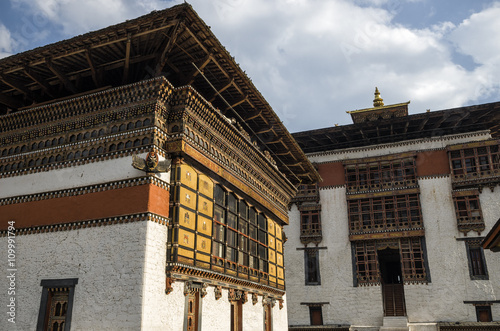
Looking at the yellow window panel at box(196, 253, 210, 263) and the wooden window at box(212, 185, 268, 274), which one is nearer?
the yellow window panel at box(196, 253, 210, 263)

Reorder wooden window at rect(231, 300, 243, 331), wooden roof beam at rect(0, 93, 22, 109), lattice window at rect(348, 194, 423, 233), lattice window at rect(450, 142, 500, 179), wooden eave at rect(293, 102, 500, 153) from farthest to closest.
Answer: lattice window at rect(348, 194, 423, 233), wooden eave at rect(293, 102, 500, 153), lattice window at rect(450, 142, 500, 179), wooden window at rect(231, 300, 243, 331), wooden roof beam at rect(0, 93, 22, 109)

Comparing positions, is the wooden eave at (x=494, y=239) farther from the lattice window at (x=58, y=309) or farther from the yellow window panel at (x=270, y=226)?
the yellow window panel at (x=270, y=226)

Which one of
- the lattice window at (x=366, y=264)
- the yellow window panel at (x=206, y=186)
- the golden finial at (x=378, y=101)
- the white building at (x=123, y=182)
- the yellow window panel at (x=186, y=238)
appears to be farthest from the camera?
the golden finial at (x=378, y=101)

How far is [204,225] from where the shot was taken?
12234 millimetres

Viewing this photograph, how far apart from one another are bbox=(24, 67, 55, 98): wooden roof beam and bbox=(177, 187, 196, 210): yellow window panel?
17.6 feet

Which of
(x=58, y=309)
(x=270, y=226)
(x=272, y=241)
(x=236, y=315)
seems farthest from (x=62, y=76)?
(x=272, y=241)

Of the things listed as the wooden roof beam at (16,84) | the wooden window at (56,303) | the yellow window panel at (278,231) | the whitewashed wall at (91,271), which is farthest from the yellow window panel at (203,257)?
the yellow window panel at (278,231)

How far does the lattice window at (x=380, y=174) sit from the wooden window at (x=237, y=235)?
14856 mm

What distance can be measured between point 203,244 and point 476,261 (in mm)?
21572

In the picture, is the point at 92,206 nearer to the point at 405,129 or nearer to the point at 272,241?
the point at 272,241

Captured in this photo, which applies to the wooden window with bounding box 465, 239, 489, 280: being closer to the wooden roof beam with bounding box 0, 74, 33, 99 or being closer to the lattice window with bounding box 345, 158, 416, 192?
the lattice window with bounding box 345, 158, 416, 192

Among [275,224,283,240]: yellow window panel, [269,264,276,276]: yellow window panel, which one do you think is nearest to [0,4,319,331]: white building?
[269,264,276,276]: yellow window panel

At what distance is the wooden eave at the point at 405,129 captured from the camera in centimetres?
2850

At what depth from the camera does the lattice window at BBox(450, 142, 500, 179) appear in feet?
90.6
